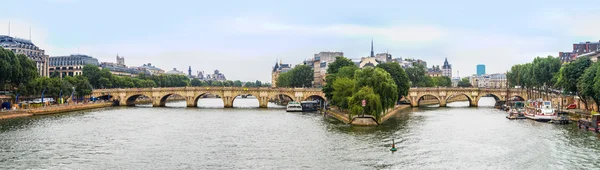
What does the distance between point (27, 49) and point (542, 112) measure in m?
141

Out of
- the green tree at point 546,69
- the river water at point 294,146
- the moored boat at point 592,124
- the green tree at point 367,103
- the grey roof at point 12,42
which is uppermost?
the grey roof at point 12,42

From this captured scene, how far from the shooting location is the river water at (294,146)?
146ft

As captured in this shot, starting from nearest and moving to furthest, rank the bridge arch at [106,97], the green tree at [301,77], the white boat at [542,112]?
the white boat at [542,112] < the bridge arch at [106,97] < the green tree at [301,77]

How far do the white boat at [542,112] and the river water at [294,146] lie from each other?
427cm

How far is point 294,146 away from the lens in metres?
54.2

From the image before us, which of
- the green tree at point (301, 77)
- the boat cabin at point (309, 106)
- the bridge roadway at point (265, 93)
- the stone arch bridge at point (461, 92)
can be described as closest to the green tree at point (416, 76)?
the green tree at point (301, 77)

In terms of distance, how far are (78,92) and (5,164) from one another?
90.7 metres

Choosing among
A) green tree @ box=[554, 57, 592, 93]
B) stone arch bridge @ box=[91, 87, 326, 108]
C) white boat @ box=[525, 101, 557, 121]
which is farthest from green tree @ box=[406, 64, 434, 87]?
white boat @ box=[525, 101, 557, 121]

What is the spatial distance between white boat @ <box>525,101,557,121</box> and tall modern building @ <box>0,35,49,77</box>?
118398 mm

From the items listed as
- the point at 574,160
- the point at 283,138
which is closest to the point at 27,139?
the point at 283,138

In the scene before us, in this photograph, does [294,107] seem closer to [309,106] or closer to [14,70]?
[309,106]

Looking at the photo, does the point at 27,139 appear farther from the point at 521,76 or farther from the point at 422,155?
the point at 521,76

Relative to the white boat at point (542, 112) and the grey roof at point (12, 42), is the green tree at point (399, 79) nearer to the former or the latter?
the white boat at point (542, 112)

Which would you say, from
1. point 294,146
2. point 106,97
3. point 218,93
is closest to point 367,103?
point 294,146
